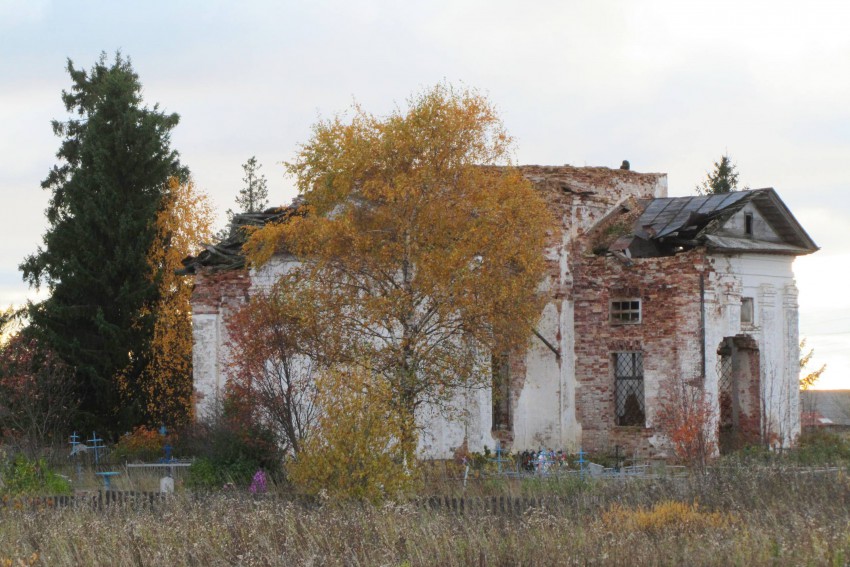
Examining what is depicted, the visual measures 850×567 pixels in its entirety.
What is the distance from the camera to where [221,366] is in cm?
2773

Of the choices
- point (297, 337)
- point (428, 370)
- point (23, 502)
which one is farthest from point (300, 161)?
point (23, 502)

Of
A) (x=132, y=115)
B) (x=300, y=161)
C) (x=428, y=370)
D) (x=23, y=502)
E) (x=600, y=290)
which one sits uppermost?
(x=132, y=115)

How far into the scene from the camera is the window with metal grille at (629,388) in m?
27.2

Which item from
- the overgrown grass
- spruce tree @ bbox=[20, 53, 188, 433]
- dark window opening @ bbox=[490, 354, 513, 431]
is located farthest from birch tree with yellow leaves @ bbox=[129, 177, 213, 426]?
the overgrown grass

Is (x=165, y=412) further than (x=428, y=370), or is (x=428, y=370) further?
(x=165, y=412)

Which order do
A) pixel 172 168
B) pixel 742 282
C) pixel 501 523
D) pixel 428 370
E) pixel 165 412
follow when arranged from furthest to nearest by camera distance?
pixel 172 168 → pixel 165 412 → pixel 742 282 → pixel 428 370 → pixel 501 523

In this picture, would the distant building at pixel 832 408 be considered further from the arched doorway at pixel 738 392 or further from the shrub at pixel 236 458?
the shrub at pixel 236 458

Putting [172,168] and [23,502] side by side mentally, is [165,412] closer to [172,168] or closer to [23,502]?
[172,168]

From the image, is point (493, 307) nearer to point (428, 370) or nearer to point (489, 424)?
point (428, 370)

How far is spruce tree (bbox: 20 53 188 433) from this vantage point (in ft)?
103

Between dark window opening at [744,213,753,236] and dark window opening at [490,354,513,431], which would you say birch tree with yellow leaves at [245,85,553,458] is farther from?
dark window opening at [744,213,753,236]

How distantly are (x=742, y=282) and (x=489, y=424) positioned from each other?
22.8 feet

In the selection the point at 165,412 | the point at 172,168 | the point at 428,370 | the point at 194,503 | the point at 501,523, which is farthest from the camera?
the point at 172,168

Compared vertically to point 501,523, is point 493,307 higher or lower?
higher
